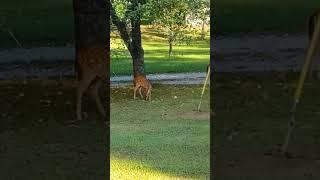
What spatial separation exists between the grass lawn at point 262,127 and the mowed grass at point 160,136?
20 centimetres

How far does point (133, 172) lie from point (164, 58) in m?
6.32

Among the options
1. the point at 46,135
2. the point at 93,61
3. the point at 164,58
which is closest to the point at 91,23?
the point at 93,61

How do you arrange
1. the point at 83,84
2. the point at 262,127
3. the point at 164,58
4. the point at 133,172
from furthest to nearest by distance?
the point at 164,58 → the point at 262,127 → the point at 133,172 → the point at 83,84

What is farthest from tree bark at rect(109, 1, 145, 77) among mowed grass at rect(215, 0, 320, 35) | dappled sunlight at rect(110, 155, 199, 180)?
dappled sunlight at rect(110, 155, 199, 180)

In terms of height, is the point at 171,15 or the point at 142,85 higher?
the point at 171,15

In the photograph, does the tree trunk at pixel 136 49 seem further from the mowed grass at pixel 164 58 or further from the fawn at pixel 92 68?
the fawn at pixel 92 68

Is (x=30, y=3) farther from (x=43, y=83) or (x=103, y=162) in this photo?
(x=43, y=83)

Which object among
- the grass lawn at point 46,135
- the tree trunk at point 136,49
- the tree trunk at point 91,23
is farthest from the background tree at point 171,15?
the tree trunk at point 91,23

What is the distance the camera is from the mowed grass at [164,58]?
9253mm

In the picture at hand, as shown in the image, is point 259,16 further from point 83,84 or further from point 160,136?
point 83,84

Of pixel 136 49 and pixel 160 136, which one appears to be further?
pixel 136 49

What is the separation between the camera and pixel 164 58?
10.3 m

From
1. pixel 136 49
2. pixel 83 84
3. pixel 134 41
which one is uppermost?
pixel 83 84

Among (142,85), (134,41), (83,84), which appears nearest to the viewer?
(83,84)
